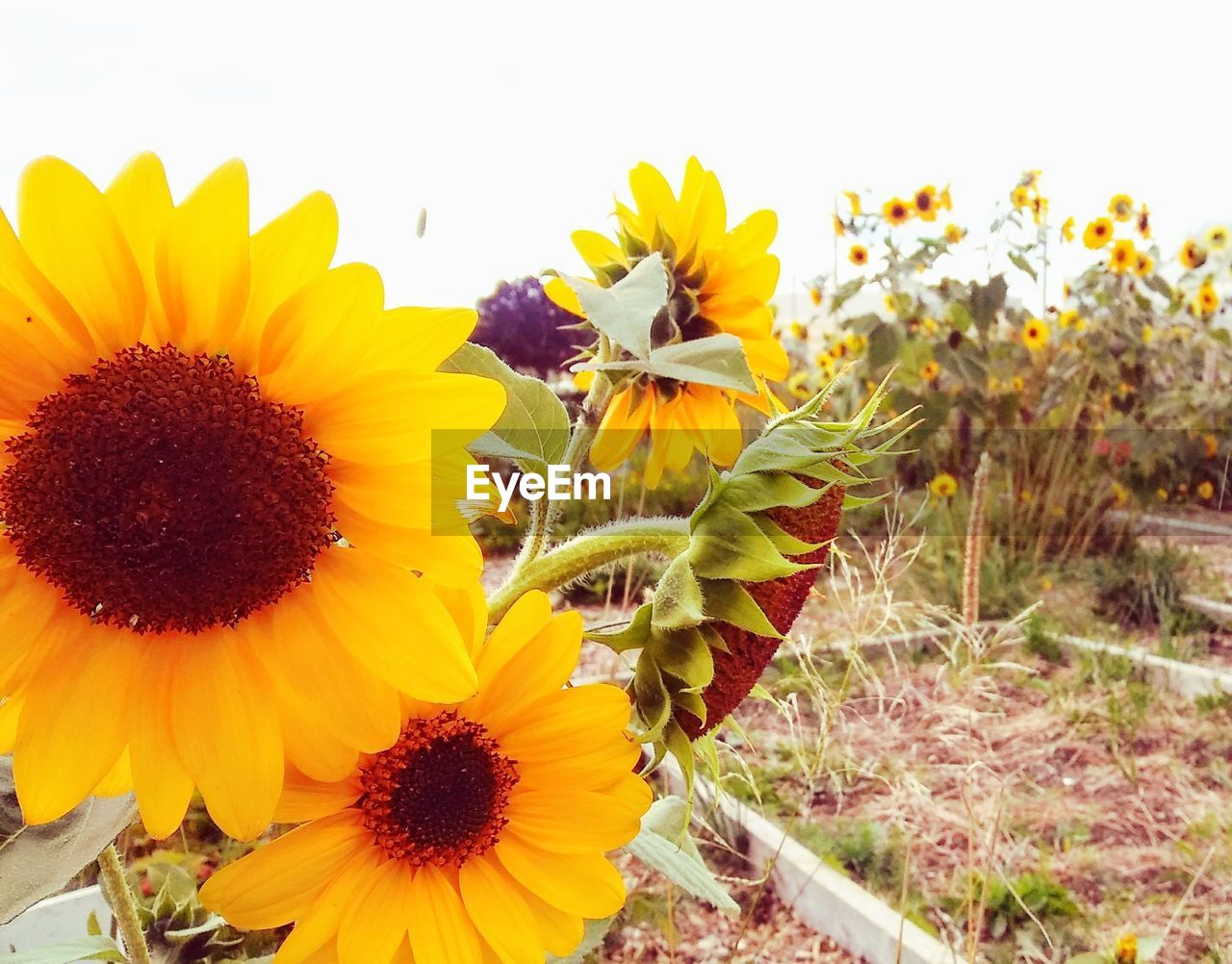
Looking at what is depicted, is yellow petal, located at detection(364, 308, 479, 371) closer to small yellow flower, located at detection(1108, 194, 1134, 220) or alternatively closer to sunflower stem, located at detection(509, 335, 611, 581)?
sunflower stem, located at detection(509, 335, 611, 581)

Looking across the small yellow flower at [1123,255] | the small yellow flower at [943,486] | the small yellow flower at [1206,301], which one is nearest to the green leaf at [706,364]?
the small yellow flower at [943,486]

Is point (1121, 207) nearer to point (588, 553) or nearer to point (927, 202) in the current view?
point (927, 202)

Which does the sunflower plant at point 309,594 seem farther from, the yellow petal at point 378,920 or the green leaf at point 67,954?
the green leaf at point 67,954

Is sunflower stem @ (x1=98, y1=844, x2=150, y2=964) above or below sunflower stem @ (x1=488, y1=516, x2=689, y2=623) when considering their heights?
below

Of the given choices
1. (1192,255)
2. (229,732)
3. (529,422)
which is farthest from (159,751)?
(1192,255)

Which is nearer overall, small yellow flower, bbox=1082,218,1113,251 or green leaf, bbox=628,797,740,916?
green leaf, bbox=628,797,740,916

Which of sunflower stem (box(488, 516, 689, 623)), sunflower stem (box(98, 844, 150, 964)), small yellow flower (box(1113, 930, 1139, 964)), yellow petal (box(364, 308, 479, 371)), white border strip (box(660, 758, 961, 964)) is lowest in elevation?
white border strip (box(660, 758, 961, 964))

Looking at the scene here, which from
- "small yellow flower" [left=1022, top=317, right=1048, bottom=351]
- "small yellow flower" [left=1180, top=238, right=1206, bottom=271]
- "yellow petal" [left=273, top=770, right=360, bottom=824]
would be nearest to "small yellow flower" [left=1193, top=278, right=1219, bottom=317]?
"small yellow flower" [left=1180, top=238, right=1206, bottom=271]
